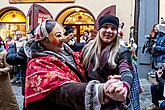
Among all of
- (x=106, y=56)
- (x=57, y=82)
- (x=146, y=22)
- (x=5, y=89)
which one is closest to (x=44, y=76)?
(x=57, y=82)

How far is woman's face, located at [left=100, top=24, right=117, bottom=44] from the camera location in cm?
213

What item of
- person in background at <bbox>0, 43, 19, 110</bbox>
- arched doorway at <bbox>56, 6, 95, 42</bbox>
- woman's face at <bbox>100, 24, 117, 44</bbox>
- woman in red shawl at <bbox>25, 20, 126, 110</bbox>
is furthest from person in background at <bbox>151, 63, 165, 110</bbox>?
arched doorway at <bbox>56, 6, 95, 42</bbox>

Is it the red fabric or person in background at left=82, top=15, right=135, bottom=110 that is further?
person in background at left=82, top=15, right=135, bottom=110

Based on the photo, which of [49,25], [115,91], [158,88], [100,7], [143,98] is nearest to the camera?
[115,91]

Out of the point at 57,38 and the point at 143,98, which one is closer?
the point at 57,38

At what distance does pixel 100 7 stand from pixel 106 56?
11.7 metres

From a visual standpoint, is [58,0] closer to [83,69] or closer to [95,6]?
[95,6]

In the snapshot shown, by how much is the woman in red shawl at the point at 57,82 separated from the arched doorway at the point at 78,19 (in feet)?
41.4

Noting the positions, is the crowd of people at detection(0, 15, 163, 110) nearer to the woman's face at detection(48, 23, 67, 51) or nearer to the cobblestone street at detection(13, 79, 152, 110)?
the woman's face at detection(48, 23, 67, 51)

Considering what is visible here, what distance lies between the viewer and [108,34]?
2.14 m

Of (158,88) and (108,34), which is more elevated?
(108,34)

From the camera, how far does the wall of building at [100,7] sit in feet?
42.9

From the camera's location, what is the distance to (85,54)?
2.04 m

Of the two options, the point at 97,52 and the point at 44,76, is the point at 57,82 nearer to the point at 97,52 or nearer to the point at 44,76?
the point at 44,76
